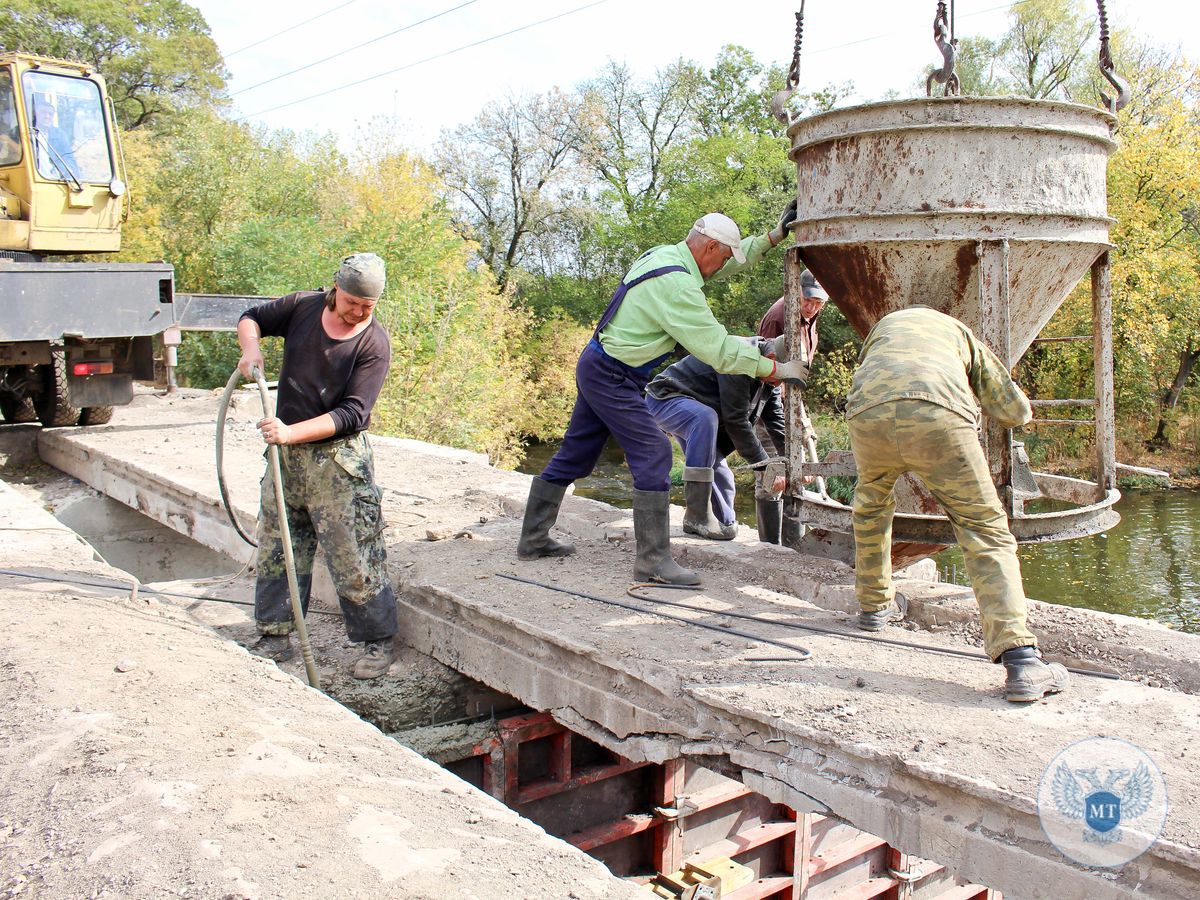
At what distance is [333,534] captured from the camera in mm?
4371

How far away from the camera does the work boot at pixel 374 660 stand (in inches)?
185

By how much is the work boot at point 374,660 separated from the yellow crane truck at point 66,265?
642 cm

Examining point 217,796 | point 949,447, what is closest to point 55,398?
point 217,796

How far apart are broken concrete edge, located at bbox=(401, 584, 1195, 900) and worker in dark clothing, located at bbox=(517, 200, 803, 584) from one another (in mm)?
924

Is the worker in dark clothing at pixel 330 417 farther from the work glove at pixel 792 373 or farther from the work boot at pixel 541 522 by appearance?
the work glove at pixel 792 373

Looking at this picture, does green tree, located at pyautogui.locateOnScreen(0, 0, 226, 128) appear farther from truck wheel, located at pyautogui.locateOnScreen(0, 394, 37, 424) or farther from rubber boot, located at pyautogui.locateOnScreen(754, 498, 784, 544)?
rubber boot, located at pyautogui.locateOnScreen(754, 498, 784, 544)

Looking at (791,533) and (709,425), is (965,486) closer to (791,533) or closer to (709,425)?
(709,425)

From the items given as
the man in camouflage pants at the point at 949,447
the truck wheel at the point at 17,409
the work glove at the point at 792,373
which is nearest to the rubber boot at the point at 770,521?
the work glove at the point at 792,373

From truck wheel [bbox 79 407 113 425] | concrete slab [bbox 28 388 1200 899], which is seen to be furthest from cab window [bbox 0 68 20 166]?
concrete slab [bbox 28 388 1200 899]

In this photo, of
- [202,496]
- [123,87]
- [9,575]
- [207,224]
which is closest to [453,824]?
[9,575]

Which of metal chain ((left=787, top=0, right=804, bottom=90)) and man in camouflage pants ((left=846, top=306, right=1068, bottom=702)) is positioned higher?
metal chain ((left=787, top=0, right=804, bottom=90))

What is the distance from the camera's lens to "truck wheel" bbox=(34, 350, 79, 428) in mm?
10625

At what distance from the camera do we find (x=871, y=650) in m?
4.00

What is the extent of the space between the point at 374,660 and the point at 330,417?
1303 millimetres
